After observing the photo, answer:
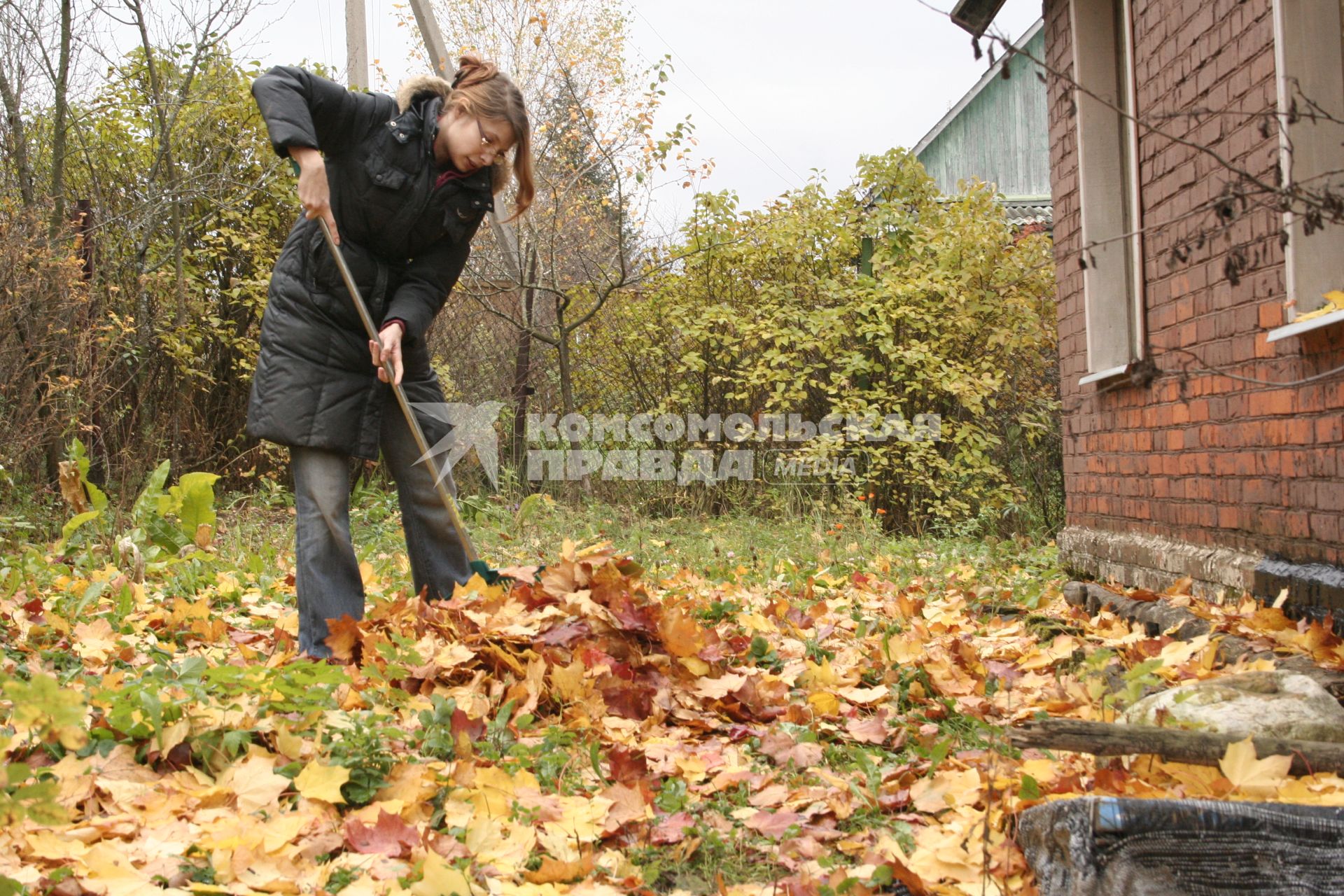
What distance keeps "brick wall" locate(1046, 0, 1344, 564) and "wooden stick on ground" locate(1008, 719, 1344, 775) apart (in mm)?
1096

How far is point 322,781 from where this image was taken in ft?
6.73

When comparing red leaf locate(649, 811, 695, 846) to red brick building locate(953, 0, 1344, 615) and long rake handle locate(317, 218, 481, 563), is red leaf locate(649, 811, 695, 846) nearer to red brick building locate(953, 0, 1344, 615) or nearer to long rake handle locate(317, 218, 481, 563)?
red brick building locate(953, 0, 1344, 615)

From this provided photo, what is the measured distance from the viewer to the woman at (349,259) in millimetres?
3172

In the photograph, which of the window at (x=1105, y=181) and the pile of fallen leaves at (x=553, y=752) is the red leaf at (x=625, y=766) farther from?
the window at (x=1105, y=181)

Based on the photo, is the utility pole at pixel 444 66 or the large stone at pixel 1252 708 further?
the utility pole at pixel 444 66

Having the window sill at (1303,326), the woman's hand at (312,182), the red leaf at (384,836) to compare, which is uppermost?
the woman's hand at (312,182)

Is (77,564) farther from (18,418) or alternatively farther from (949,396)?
(949,396)

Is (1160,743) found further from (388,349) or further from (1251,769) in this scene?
(388,349)

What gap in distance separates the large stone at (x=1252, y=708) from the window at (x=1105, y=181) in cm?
256

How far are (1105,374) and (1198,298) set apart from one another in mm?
801

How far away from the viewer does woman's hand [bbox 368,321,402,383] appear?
319 centimetres

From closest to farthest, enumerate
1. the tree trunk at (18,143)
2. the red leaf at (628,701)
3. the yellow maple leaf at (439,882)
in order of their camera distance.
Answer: the yellow maple leaf at (439,882) → the red leaf at (628,701) → the tree trunk at (18,143)

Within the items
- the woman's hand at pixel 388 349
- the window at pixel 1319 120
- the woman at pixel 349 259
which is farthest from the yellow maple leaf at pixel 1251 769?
the woman's hand at pixel 388 349

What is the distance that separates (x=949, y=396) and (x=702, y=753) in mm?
6777
